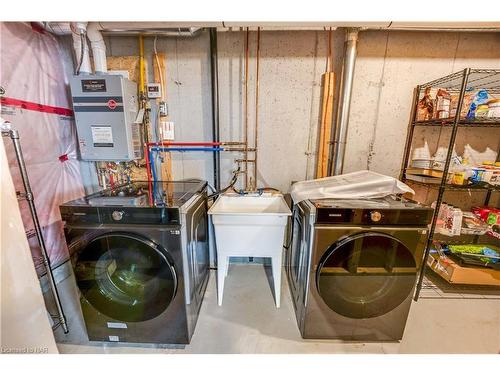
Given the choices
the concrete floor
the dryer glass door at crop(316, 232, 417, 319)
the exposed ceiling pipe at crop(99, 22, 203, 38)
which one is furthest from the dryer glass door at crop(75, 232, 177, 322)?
the exposed ceiling pipe at crop(99, 22, 203, 38)

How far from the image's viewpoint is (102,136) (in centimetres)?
172

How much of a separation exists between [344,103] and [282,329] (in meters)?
1.91

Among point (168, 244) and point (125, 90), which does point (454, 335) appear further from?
point (125, 90)

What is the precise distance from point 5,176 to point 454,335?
9.39 ft

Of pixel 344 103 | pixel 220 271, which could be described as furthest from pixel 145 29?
pixel 220 271

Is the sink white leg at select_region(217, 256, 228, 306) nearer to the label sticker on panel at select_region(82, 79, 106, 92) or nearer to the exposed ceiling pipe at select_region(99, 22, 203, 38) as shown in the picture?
the label sticker on panel at select_region(82, 79, 106, 92)

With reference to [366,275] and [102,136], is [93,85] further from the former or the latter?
[366,275]

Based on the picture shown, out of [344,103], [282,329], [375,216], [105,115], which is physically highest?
[344,103]

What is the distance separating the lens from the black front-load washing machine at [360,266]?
47.2 inches

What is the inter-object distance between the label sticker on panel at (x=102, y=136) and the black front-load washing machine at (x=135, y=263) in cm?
53

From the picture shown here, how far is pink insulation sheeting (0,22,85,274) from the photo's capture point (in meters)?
1.49

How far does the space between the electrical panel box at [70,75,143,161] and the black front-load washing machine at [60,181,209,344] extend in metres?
0.50

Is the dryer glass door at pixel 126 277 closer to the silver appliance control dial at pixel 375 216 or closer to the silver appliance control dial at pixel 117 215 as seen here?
the silver appliance control dial at pixel 117 215
